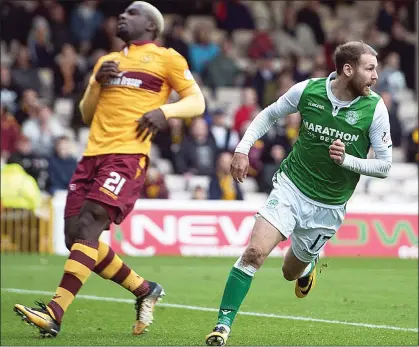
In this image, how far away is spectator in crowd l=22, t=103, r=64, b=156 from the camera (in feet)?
65.3

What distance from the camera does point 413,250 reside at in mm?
17797

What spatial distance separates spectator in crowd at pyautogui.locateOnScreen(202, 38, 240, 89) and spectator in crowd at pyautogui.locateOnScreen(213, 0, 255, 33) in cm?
129

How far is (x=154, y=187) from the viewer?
1873 centimetres

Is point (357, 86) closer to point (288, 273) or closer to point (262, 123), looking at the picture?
point (262, 123)

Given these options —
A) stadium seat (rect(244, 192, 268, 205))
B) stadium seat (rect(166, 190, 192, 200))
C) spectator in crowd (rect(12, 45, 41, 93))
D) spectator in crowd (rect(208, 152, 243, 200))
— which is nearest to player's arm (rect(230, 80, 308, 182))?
spectator in crowd (rect(208, 152, 243, 200))

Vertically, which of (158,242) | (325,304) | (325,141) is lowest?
(158,242)

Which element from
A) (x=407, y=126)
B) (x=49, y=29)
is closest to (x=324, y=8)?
(x=407, y=126)

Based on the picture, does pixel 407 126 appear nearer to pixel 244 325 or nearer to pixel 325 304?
pixel 325 304

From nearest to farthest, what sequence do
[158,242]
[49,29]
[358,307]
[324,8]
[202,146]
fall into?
[358,307] → [158,242] → [202,146] → [49,29] → [324,8]

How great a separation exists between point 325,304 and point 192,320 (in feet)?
6.35

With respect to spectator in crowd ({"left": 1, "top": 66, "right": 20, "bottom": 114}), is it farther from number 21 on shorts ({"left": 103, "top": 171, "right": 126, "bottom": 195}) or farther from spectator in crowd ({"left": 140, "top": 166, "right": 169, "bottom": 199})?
number 21 on shorts ({"left": 103, "top": 171, "right": 126, "bottom": 195})

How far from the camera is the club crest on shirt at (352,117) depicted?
323 inches

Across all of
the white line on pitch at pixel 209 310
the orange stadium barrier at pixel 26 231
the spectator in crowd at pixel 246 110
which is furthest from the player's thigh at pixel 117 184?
the spectator in crowd at pixel 246 110

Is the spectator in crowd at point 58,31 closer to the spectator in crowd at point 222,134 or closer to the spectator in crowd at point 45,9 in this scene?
the spectator in crowd at point 45,9
